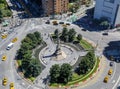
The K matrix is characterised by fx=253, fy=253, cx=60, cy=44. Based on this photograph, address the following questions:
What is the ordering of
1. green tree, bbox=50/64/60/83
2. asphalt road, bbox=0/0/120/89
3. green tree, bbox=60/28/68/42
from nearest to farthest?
green tree, bbox=50/64/60/83, asphalt road, bbox=0/0/120/89, green tree, bbox=60/28/68/42

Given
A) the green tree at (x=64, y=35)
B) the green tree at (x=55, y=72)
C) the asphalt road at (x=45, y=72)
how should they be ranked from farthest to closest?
the green tree at (x=64, y=35)
the asphalt road at (x=45, y=72)
the green tree at (x=55, y=72)

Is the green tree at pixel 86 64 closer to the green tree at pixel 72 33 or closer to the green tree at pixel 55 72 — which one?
the green tree at pixel 55 72

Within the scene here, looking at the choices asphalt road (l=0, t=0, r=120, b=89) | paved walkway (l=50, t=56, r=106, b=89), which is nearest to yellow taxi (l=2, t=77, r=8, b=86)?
asphalt road (l=0, t=0, r=120, b=89)

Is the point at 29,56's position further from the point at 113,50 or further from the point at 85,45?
the point at 113,50

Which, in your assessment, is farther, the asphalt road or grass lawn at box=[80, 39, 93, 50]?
grass lawn at box=[80, 39, 93, 50]

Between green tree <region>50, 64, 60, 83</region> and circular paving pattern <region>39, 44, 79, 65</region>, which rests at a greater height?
green tree <region>50, 64, 60, 83</region>

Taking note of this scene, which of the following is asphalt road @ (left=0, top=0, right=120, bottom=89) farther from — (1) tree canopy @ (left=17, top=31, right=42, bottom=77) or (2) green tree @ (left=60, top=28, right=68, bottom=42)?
(2) green tree @ (left=60, top=28, right=68, bottom=42)

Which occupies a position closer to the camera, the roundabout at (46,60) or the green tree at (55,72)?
the green tree at (55,72)

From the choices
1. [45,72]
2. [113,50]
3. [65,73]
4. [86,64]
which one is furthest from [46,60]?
[113,50]

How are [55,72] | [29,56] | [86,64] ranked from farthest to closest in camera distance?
[29,56] → [86,64] → [55,72]

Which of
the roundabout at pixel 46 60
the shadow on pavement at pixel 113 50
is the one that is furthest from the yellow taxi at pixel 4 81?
the shadow on pavement at pixel 113 50

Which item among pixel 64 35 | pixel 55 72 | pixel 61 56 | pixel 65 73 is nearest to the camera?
pixel 65 73

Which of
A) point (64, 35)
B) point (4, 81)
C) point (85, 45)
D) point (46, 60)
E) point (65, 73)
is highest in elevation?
point (64, 35)
